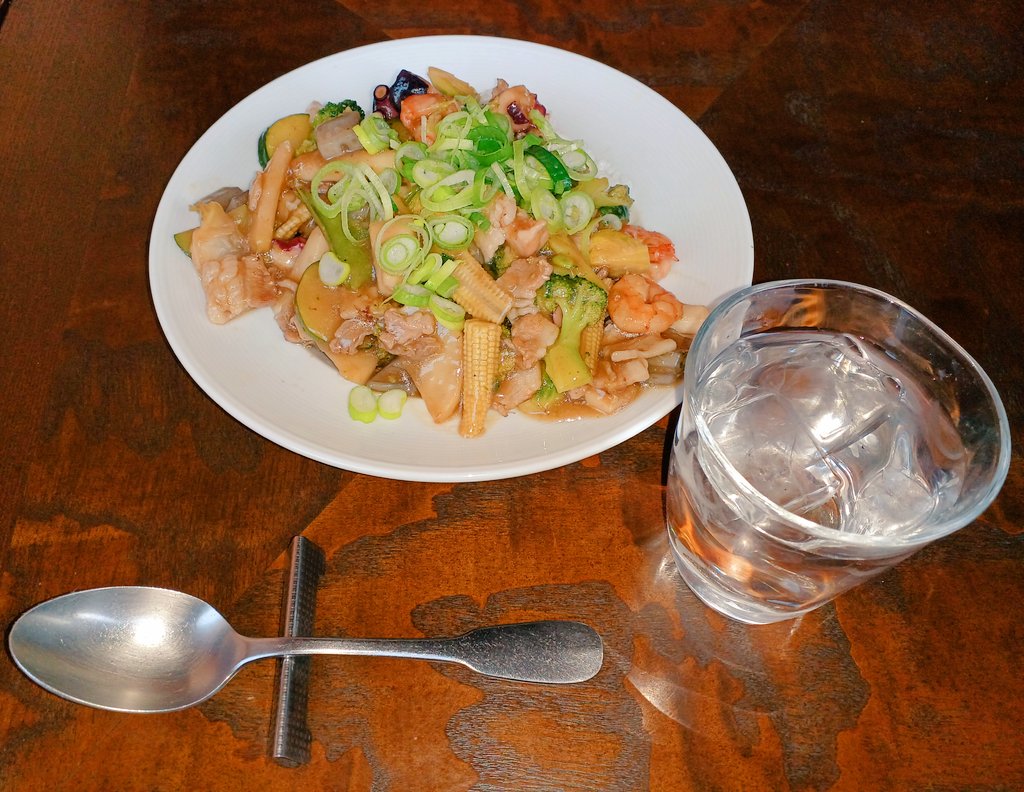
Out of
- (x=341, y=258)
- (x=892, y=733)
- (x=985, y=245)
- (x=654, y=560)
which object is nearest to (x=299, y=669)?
(x=654, y=560)

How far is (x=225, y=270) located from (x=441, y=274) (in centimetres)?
57

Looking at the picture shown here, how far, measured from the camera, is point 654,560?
75.2 inches

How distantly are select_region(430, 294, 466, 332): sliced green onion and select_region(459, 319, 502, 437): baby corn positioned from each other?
0.17 feet

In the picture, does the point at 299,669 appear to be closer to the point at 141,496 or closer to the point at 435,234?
the point at 141,496

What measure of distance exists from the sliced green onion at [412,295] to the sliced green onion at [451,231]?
133 mm

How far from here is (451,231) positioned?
211 cm

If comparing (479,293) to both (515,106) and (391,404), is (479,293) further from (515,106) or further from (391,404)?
(515,106)

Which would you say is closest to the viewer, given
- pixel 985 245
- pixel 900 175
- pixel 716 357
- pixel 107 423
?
pixel 716 357

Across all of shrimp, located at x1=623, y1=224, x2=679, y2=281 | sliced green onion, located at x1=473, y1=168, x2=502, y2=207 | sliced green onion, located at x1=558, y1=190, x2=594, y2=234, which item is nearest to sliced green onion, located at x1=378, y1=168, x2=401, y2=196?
sliced green onion, located at x1=473, y1=168, x2=502, y2=207

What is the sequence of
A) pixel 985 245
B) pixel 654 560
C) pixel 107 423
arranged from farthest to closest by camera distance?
pixel 985 245 < pixel 107 423 < pixel 654 560

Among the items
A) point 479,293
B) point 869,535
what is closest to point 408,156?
point 479,293

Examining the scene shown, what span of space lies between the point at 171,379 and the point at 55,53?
4.84 ft

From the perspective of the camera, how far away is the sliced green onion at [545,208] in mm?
2162

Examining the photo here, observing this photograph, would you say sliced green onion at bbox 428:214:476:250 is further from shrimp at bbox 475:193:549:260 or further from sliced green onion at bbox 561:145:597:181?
sliced green onion at bbox 561:145:597:181
